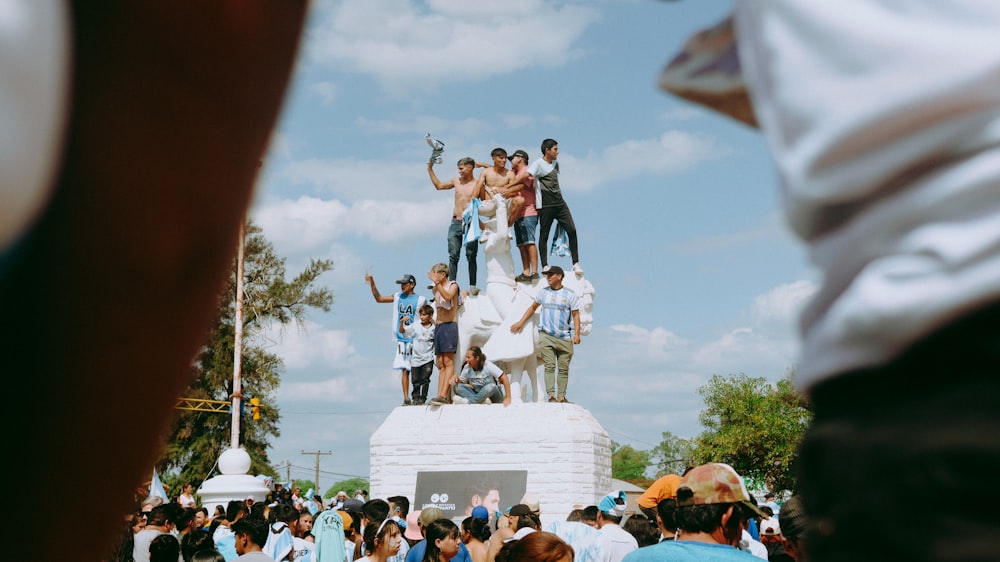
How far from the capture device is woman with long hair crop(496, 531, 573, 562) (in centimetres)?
524

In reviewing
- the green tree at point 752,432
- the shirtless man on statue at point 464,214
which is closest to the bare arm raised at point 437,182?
the shirtless man on statue at point 464,214

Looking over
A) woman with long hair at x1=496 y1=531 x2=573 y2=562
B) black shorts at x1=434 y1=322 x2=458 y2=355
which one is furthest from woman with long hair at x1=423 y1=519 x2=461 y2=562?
black shorts at x1=434 y1=322 x2=458 y2=355

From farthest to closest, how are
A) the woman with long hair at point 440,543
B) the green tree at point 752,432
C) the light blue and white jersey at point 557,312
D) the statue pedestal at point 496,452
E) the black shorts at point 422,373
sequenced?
the green tree at point 752,432, the black shorts at point 422,373, the light blue and white jersey at point 557,312, the statue pedestal at point 496,452, the woman with long hair at point 440,543

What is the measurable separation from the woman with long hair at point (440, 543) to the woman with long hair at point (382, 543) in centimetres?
26

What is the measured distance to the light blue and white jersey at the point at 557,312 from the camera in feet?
51.2

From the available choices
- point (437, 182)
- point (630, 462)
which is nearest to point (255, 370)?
point (437, 182)

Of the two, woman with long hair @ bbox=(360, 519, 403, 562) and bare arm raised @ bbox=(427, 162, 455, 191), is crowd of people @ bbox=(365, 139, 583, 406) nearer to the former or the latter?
bare arm raised @ bbox=(427, 162, 455, 191)

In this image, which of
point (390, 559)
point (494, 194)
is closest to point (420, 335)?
point (494, 194)

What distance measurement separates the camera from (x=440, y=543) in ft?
22.1

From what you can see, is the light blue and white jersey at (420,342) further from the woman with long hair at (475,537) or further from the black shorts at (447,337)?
the woman with long hair at (475,537)

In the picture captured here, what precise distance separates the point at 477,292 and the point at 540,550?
12.5 m

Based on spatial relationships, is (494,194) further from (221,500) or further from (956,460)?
(956,460)

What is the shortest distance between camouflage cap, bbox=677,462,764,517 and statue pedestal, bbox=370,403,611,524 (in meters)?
10.3

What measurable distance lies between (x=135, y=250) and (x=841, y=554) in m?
0.54
